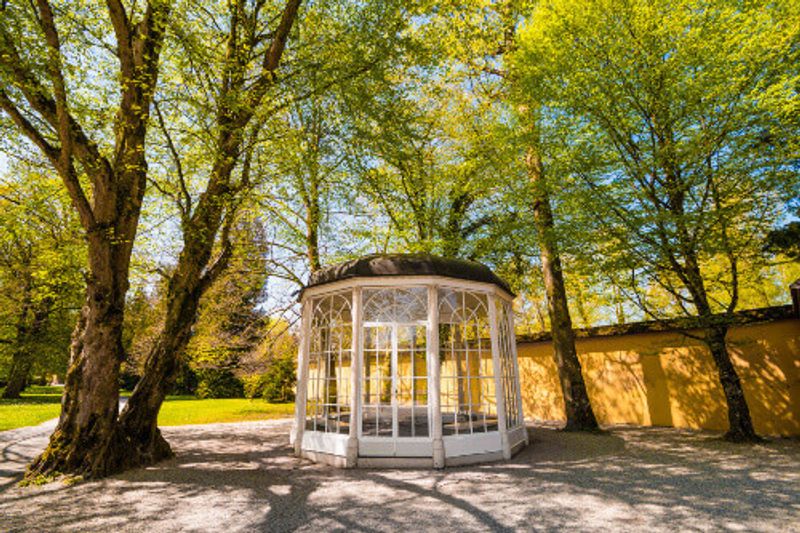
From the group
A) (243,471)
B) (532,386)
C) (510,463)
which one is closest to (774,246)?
(510,463)

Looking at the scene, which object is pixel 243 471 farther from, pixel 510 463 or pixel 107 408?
pixel 510 463

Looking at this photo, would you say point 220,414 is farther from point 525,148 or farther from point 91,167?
point 525,148

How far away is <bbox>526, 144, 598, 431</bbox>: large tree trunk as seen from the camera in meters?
9.41

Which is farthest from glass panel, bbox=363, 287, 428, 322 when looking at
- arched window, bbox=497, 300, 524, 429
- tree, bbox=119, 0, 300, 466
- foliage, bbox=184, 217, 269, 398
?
foliage, bbox=184, 217, 269, 398

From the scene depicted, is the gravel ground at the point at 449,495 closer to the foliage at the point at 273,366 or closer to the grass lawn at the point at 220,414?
the grass lawn at the point at 220,414

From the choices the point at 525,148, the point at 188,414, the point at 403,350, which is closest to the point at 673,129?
the point at 525,148

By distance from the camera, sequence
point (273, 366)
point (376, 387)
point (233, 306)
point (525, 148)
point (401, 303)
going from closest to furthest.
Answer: point (401, 303), point (376, 387), point (525, 148), point (233, 306), point (273, 366)

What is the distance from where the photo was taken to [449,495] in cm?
479

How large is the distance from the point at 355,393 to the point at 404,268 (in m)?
2.23

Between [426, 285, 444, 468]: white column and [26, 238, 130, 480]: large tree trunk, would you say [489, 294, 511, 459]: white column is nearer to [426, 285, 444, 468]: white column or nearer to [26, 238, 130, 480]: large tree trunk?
[426, 285, 444, 468]: white column

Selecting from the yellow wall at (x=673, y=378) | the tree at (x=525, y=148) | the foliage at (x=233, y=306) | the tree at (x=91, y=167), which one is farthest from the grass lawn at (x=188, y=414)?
the tree at (x=525, y=148)

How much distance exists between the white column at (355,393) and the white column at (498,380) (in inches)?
95.2

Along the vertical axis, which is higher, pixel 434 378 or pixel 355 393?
pixel 434 378

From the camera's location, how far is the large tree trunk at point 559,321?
9.41 metres
